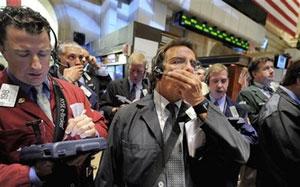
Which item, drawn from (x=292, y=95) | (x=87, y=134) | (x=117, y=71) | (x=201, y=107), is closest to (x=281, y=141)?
(x=292, y=95)

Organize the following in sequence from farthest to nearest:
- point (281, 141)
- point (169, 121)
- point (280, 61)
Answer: point (280, 61)
point (281, 141)
point (169, 121)

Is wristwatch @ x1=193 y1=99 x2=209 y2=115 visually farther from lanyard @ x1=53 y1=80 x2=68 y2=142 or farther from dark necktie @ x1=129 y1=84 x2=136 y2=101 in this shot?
dark necktie @ x1=129 y1=84 x2=136 y2=101

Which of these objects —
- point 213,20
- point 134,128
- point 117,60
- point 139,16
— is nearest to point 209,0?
point 213,20

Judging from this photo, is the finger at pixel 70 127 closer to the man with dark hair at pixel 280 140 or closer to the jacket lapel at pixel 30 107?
the jacket lapel at pixel 30 107

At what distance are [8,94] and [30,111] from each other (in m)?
0.10

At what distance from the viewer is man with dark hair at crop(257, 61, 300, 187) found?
5.11 ft

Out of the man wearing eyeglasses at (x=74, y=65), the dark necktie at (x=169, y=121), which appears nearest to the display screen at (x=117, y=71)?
the man wearing eyeglasses at (x=74, y=65)

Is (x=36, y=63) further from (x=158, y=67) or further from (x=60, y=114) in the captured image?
(x=158, y=67)

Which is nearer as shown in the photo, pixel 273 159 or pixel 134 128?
pixel 134 128

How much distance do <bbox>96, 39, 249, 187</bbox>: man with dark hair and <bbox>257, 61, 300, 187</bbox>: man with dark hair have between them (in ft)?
1.85

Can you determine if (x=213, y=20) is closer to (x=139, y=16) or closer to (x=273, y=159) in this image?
(x=139, y=16)

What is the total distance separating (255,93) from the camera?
261 cm

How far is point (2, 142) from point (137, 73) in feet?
6.53

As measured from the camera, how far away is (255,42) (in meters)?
9.70
